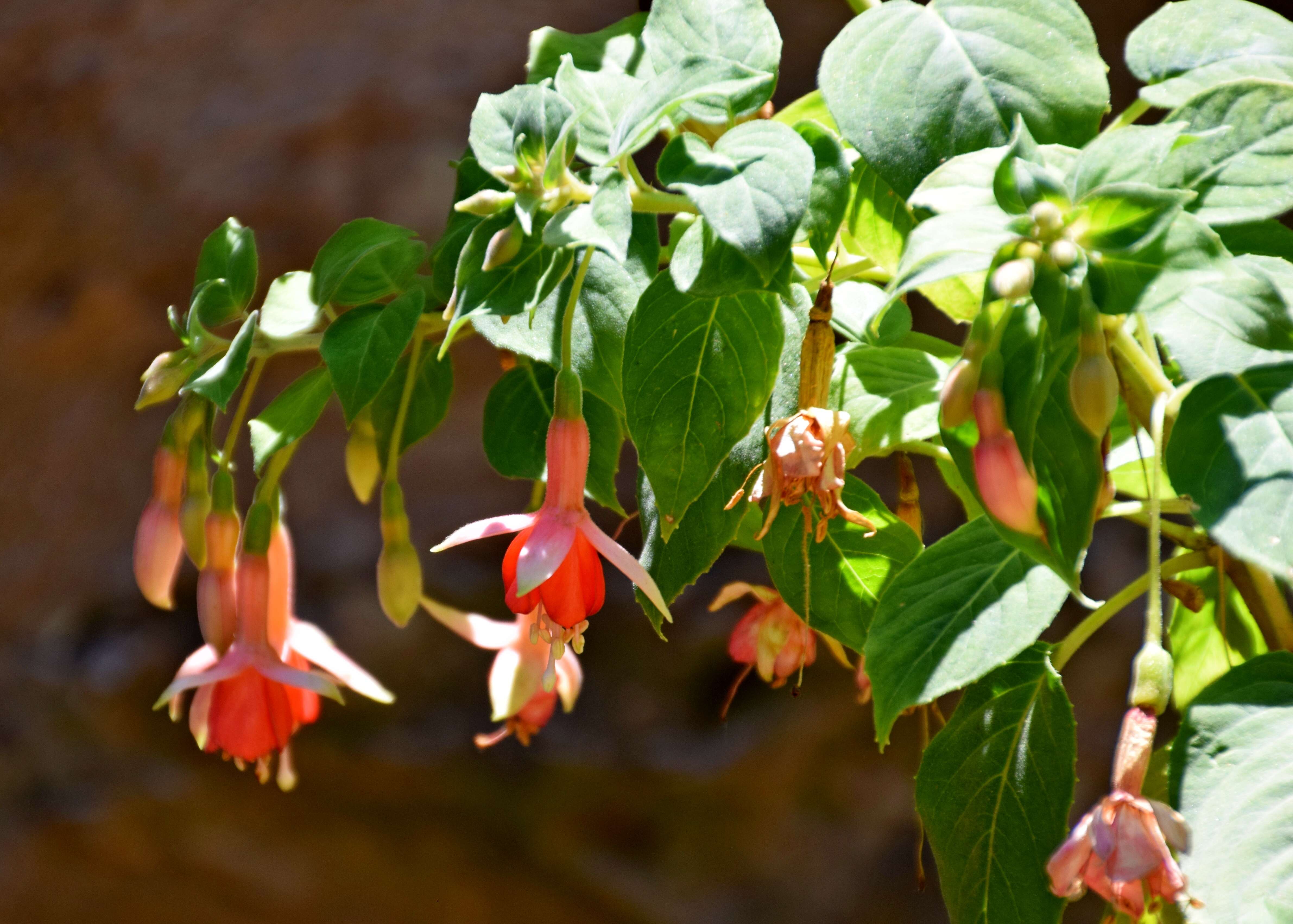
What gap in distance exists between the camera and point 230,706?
43 cm

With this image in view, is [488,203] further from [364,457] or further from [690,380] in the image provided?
[364,457]

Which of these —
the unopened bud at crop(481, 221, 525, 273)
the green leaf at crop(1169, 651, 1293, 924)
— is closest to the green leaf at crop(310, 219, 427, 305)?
the unopened bud at crop(481, 221, 525, 273)

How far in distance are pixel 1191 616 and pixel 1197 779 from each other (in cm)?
22

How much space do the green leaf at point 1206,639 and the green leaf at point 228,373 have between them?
433 millimetres

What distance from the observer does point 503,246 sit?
31 cm

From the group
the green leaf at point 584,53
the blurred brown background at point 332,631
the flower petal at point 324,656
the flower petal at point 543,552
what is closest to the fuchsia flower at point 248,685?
the flower petal at point 324,656

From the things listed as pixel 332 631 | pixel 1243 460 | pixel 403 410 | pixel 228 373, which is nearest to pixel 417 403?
pixel 403 410

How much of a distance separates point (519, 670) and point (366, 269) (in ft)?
0.79

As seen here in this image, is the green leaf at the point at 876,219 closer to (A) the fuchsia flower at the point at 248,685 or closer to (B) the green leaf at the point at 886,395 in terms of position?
(B) the green leaf at the point at 886,395

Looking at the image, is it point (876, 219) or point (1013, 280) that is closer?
point (1013, 280)

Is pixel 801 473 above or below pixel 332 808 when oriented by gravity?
above

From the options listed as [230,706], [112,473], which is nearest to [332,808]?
[112,473]

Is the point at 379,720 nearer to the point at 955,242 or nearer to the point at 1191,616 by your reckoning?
the point at 1191,616

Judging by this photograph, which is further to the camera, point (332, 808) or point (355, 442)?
point (332, 808)
